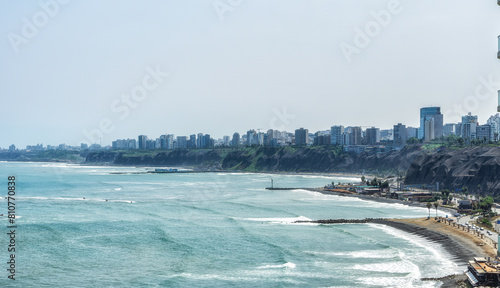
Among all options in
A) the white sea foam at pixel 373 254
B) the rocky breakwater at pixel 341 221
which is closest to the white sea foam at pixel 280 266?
the white sea foam at pixel 373 254

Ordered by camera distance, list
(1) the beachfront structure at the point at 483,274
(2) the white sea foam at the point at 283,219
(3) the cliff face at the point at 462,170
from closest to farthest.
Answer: (1) the beachfront structure at the point at 483,274, (2) the white sea foam at the point at 283,219, (3) the cliff face at the point at 462,170

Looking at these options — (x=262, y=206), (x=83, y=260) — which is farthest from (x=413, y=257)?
(x=262, y=206)

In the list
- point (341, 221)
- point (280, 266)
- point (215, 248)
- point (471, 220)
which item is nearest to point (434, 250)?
point (280, 266)

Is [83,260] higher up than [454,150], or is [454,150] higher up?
[454,150]

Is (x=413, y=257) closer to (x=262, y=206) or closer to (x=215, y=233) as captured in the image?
(x=215, y=233)

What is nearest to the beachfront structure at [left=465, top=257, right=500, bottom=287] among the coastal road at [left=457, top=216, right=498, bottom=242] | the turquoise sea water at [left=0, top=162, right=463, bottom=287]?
the turquoise sea water at [left=0, top=162, right=463, bottom=287]

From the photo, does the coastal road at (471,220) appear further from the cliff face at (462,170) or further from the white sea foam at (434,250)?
the cliff face at (462,170)
